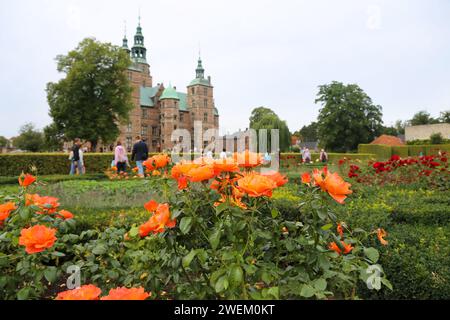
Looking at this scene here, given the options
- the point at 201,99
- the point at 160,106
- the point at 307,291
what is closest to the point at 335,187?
the point at 307,291

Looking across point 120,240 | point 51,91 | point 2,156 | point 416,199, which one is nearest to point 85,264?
A: point 120,240

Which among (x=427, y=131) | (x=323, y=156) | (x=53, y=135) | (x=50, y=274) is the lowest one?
(x=50, y=274)

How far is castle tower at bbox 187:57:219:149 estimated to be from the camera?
7731 cm

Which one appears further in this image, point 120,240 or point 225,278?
point 120,240

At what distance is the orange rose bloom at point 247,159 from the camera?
1.91 meters

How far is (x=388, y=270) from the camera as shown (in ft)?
9.82

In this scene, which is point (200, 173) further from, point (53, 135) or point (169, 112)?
point (169, 112)

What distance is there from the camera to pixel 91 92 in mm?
34062

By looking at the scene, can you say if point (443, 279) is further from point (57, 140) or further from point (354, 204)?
point (57, 140)

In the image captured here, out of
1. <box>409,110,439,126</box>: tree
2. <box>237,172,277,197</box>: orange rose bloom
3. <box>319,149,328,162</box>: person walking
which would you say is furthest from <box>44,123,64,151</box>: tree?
<box>409,110,439,126</box>: tree

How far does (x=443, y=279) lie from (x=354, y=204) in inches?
100

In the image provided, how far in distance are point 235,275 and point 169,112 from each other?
72393 millimetres

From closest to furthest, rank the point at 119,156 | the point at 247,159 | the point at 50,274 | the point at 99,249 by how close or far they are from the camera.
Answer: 1. the point at 247,159
2. the point at 50,274
3. the point at 99,249
4. the point at 119,156

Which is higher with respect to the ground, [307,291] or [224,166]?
[224,166]
